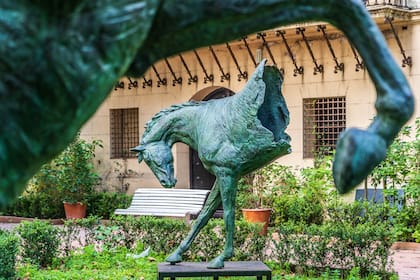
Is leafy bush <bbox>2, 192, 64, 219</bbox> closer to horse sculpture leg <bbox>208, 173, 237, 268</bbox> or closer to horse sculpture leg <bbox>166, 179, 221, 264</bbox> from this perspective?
horse sculpture leg <bbox>166, 179, 221, 264</bbox>

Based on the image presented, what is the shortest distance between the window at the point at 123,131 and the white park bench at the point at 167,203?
4308 mm

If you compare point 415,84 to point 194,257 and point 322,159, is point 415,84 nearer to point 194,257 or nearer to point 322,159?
point 322,159

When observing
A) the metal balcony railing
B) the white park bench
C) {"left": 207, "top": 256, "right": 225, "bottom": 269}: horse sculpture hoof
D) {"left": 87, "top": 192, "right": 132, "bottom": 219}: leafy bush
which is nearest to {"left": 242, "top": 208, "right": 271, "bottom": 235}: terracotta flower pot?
the white park bench

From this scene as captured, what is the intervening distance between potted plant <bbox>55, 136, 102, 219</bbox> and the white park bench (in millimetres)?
2365

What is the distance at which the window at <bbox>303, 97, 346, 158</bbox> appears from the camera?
17.0 metres

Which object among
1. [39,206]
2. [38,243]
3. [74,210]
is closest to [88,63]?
[38,243]

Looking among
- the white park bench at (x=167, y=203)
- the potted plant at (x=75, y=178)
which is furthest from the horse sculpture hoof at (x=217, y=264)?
the potted plant at (x=75, y=178)

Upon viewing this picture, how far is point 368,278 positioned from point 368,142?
8500 millimetres

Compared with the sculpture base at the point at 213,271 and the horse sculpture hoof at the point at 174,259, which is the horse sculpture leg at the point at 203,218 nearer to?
the horse sculpture hoof at the point at 174,259

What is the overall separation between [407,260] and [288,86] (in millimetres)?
6986

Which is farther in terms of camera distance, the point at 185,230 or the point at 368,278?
the point at 185,230

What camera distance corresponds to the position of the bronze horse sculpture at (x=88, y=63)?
4.05ft

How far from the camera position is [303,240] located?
10.2 m

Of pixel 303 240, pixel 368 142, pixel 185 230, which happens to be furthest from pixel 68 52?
pixel 185 230
